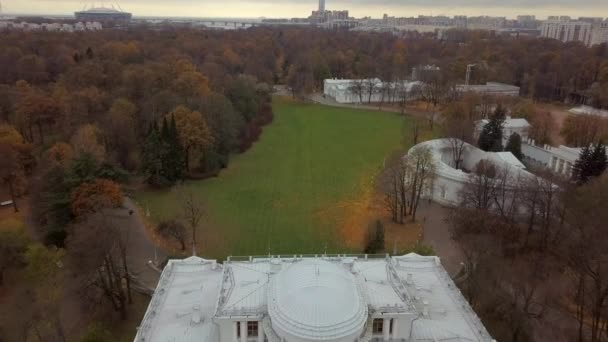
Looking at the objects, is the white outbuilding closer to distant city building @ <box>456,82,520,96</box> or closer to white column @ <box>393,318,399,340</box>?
white column @ <box>393,318,399,340</box>

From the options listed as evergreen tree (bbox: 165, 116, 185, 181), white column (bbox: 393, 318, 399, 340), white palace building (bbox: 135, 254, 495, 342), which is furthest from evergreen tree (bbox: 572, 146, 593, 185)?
evergreen tree (bbox: 165, 116, 185, 181)

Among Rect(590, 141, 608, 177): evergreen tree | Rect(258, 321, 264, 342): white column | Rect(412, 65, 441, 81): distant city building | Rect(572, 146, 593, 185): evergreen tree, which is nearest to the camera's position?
Rect(258, 321, 264, 342): white column

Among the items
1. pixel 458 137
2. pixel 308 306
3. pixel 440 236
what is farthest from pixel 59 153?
pixel 458 137

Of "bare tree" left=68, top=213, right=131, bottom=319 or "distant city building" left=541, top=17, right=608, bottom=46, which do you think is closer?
"bare tree" left=68, top=213, right=131, bottom=319

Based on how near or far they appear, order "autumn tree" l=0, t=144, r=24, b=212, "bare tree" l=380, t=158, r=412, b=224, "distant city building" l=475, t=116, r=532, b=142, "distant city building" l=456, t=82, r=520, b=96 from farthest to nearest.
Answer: "distant city building" l=456, t=82, r=520, b=96 → "distant city building" l=475, t=116, r=532, b=142 → "bare tree" l=380, t=158, r=412, b=224 → "autumn tree" l=0, t=144, r=24, b=212

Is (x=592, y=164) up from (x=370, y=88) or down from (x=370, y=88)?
down

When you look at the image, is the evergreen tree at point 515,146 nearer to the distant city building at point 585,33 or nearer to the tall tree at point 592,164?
the tall tree at point 592,164

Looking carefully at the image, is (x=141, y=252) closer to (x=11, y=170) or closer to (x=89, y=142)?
A: (x=89, y=142)
